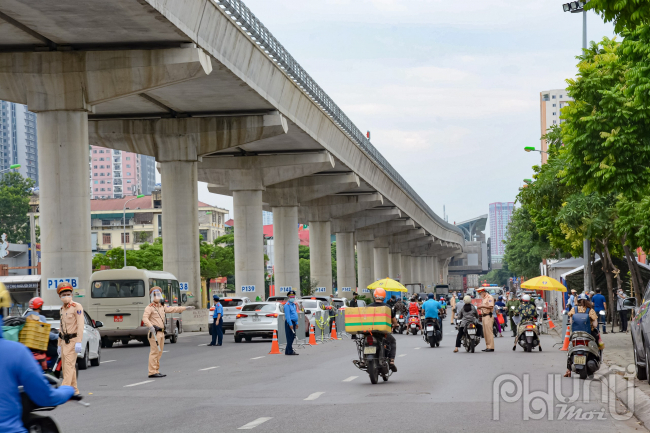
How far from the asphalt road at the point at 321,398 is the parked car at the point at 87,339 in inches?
15.1

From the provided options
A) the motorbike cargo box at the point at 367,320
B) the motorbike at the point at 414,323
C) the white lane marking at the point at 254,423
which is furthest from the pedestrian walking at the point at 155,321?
the motorbike at the point at 414,323

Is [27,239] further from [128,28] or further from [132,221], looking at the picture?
[128,28]

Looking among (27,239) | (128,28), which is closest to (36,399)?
(128,28)

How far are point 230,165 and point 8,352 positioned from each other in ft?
157

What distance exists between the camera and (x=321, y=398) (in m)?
13.3

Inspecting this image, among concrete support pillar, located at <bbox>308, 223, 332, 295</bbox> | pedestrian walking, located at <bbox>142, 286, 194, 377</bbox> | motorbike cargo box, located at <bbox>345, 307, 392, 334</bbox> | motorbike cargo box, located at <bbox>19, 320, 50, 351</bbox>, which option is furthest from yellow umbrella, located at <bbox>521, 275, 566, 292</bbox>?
concrete support pillar, located at <bbox>308, 223, 332, 295</bbox>

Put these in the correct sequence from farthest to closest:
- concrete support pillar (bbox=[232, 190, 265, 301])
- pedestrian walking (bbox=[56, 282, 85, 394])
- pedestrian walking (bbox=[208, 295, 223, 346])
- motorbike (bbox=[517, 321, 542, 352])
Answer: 1. concrete support pillar (bbox=[232, 190, 265, 301])
2. pedestrian walking (bbox=[208, 295, 223, 346])
3. motorbike (bbox=[517, 321, 542, 352])
4. pedestrian walking (bbox=[56, 282, 85, 394])

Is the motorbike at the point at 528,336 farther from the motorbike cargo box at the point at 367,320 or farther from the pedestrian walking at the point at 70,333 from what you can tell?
the pedestrian walking at the point at 70,333

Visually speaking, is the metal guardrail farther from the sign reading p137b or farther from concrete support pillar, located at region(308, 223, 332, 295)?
the sign reading p137b

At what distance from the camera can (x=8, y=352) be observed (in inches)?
203

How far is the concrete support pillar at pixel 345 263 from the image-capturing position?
85375 mm

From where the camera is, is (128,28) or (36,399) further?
(128,28)

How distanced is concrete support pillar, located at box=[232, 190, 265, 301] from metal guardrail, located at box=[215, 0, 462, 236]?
6741mm

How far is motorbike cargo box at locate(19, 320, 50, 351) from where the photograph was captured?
29.7ft
